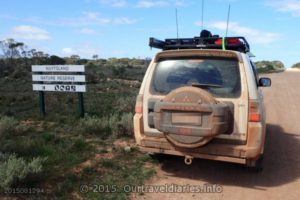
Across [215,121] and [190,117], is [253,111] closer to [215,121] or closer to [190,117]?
[215,121]

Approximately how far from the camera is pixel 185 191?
5934 millimetres

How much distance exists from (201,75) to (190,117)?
0.76 meters

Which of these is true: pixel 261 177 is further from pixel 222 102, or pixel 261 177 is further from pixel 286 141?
pixel 286 141

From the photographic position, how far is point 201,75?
6.08m

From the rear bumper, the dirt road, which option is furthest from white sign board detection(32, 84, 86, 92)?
the rear bumper

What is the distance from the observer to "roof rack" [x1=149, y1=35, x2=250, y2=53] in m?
6.61

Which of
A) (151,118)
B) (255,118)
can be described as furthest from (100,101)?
(255,118)

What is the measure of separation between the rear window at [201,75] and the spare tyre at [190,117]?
11.1 inches

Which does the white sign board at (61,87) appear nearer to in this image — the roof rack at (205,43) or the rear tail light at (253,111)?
the roof rack at (205,43)

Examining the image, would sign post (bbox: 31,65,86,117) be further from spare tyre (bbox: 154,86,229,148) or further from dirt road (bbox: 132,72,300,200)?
spare tyre (bbox: 154,86,229,148)

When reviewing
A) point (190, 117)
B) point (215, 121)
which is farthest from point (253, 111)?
point (190, 117)

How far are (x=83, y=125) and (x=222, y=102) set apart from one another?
4.53m

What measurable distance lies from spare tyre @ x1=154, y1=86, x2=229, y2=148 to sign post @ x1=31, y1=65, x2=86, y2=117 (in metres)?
5.29

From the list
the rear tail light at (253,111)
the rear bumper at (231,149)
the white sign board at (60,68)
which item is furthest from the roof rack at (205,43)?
the white sign board at (60,68)
